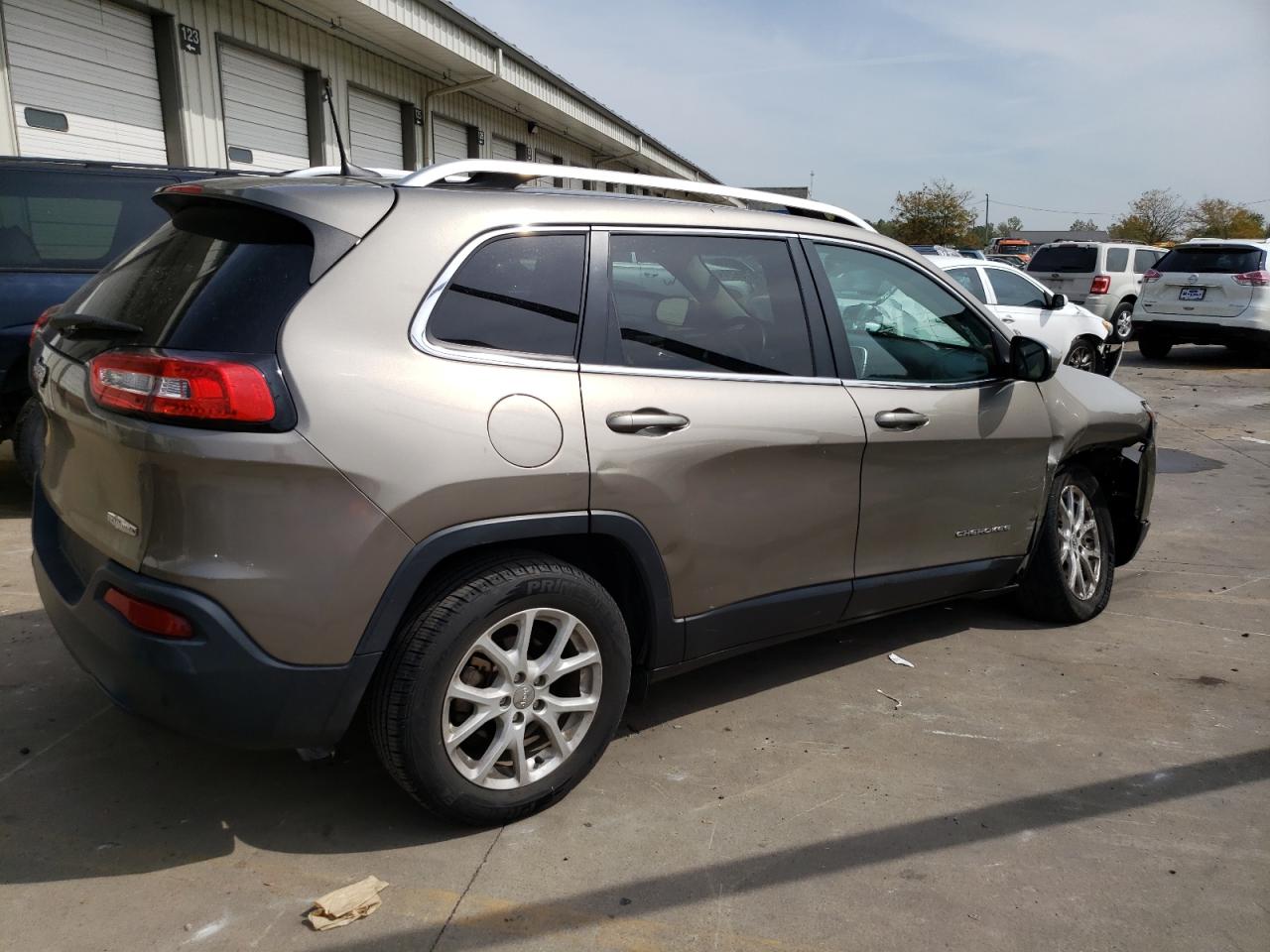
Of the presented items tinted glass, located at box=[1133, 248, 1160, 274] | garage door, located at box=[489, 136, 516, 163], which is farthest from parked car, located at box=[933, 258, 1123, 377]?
garage door, located at box=[489, 136, 516, 163]

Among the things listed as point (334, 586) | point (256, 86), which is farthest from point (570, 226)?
point (256, 86)

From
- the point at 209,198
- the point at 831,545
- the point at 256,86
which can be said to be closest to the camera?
the point at 209,198

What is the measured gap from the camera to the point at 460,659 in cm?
275

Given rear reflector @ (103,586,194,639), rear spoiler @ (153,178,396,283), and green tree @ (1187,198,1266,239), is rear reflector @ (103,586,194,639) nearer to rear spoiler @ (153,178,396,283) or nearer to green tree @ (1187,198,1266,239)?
rear spoiler @ (153,178,396,283)

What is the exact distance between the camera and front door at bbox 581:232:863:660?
3.04 m

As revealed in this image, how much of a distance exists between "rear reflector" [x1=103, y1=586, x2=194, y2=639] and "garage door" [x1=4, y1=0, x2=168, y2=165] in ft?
25.9

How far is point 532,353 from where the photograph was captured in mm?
2883

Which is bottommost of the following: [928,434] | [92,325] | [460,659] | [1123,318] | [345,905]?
[345,905]

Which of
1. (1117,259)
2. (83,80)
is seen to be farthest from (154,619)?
(1117,259)

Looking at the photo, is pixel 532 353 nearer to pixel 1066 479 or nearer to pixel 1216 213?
pixel 1066 479

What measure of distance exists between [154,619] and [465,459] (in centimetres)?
82

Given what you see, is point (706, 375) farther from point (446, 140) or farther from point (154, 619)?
point (446, 140)

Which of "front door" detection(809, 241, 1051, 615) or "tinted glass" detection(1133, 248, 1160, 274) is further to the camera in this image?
"tinted glass" detection(1133, 248, 1160, 274)

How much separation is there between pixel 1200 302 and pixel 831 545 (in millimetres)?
14549
